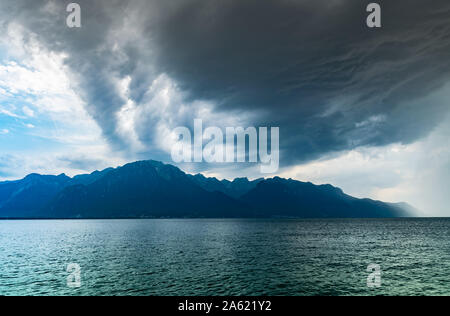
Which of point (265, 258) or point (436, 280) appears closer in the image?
point (436, 280)

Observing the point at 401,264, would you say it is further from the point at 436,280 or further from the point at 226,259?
the point at 226,259

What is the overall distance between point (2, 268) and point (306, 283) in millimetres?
63262

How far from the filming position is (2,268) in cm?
5681
